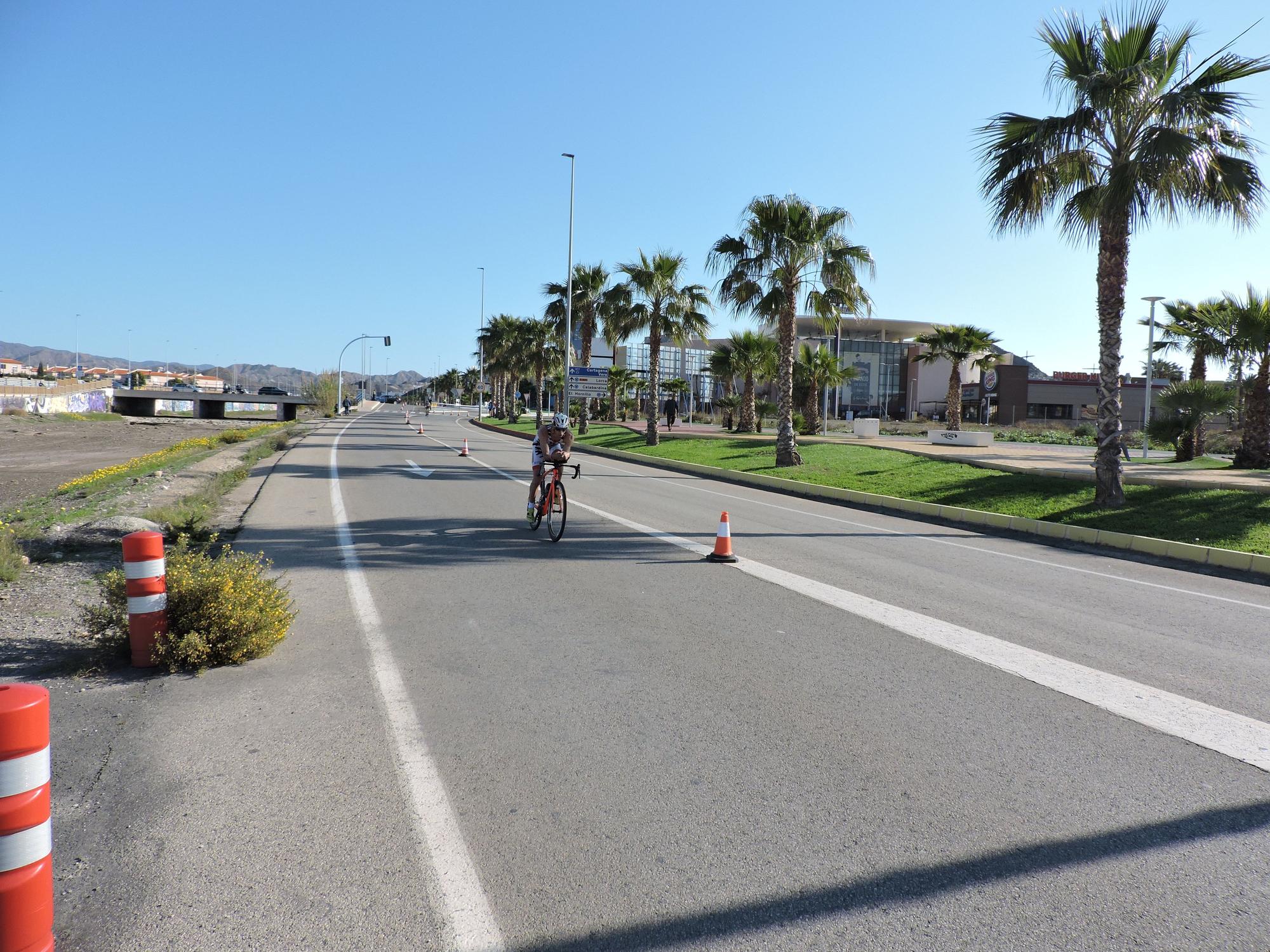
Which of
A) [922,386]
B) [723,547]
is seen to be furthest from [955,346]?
[922,386]

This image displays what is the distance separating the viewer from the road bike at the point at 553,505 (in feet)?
36.2

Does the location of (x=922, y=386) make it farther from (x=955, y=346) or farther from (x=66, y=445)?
(x=66, y=445)

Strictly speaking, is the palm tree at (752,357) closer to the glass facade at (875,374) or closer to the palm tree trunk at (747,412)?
the palm tree trunk at (747,412)

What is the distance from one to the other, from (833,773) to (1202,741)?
2113 millimetres

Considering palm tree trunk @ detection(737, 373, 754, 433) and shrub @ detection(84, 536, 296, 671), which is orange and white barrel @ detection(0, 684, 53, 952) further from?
palm tree trunk @ detection(737, 373, 754, 433)

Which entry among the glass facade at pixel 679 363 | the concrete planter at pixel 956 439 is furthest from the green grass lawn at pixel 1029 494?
the glass facade at pixel 679 363

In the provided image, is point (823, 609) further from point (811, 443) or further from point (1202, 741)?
point (811, 443)

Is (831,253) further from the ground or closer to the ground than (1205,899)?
further from the ground

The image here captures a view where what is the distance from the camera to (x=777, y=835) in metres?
3.48

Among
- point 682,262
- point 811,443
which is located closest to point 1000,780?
point 811,443

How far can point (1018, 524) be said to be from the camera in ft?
48.5

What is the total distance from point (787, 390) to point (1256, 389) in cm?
1076

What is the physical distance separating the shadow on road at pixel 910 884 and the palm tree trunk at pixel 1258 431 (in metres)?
18.6

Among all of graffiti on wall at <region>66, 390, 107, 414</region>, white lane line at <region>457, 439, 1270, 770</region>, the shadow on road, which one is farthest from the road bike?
graffiti on wall at <region>66, 390, 107, 414</region>
